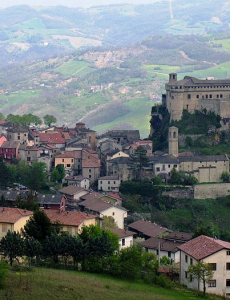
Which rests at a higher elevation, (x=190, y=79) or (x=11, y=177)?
(x=190, y=79)

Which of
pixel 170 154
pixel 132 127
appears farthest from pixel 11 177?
pixel 132 127

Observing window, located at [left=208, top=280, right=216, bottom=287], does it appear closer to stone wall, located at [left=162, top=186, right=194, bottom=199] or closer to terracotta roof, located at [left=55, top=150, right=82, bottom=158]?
stone wall, located at [left=162, top=186, right=194, bottom=199]

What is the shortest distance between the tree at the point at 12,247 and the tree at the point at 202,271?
7849 mm

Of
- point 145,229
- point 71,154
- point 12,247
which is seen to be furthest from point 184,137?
point 12,247

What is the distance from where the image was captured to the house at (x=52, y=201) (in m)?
60.8

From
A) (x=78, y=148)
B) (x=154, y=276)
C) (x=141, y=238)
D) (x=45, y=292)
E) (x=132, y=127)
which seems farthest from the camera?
(x=132, y=127)

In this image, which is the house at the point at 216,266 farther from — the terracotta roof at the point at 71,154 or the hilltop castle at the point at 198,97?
the hilltop castle at the point at 198,97

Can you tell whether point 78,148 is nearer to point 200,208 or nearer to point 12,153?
point 12,153

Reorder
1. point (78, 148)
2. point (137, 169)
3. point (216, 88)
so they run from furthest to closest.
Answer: point (216, 88) < point (78, 148) < point (137, 169)

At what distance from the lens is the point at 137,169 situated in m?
74.9

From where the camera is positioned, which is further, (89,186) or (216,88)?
(216,88)

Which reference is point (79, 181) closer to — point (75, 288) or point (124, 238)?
point (124, 238)

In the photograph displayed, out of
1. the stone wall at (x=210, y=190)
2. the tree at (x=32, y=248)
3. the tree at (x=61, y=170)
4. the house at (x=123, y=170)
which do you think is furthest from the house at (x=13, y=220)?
the stone wall at (x=210, y=190)

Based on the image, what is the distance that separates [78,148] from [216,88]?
15.1 meters
